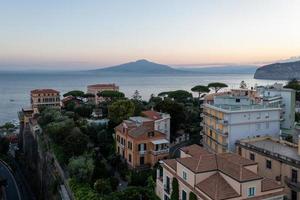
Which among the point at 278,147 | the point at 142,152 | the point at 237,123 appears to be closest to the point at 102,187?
the point at 142,152

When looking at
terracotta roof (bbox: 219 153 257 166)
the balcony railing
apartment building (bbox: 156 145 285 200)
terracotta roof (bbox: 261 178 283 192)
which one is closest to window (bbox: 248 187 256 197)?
apartment building (bbox: 156 145 285 200)

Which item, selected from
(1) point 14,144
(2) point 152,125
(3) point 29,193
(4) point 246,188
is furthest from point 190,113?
(1) point 14,144

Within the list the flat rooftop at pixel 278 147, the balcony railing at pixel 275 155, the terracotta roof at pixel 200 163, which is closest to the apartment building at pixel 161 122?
the balcony railing at pixel 275 155

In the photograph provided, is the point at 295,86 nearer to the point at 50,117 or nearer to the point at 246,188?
the point at 50,117

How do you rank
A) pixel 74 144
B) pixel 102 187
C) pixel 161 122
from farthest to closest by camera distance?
pixel 161 122, pixel 74 144, pixel 102 187

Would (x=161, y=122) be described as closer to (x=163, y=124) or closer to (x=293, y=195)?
(x=163, y=124)

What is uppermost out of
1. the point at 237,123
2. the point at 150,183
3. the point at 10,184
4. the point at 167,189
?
the point at 237,123
